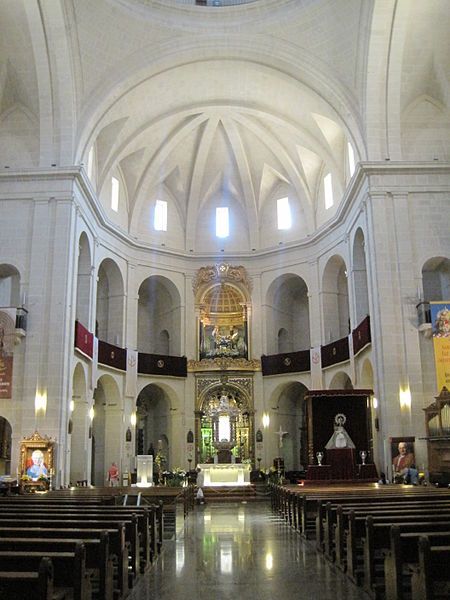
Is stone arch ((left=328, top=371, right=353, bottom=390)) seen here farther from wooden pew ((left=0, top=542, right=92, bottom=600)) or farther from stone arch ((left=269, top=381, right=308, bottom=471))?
wooden pew ((left=0, top=542, right=92, bottom=600))

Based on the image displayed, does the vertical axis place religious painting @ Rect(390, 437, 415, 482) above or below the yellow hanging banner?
below

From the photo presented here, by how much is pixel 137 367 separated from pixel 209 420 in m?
5.13

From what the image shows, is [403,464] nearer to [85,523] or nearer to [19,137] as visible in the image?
[85,523]

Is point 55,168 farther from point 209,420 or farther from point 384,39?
point 209,420

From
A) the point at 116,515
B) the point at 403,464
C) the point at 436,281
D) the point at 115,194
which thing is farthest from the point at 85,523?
the point at 115,194

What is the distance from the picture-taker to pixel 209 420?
113 ft

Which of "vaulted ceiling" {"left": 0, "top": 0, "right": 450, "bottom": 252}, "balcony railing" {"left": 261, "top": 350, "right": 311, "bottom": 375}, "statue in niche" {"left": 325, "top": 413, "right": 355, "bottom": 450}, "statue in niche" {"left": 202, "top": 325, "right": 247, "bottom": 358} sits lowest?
"statue in niche" {"left": 325, "top": 413, "right": 355, "bottom": 450}

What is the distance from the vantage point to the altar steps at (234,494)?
84.8 feet

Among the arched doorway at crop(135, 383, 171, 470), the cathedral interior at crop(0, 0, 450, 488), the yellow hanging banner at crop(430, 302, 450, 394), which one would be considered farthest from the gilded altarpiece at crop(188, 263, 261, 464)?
the yellow hanging banner at crop(430, 302, 450, 394)

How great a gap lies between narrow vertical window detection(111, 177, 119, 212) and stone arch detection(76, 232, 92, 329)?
485 cm

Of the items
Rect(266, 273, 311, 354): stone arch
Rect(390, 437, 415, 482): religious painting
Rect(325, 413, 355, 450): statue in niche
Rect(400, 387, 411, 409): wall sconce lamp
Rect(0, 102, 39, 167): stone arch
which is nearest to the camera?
Rect(390, 437, 415, 482): religious painting

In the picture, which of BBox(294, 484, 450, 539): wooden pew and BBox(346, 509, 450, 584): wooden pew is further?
BBox(294, 484, 450, 539): wooden pew

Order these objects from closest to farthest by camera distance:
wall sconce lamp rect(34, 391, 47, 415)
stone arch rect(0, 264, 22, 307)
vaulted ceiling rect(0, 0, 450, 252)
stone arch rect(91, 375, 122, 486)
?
1. wall sconce lamp rect(34, 391, 47, 415)
2. vaulted ceiling rect(0, 0, 450, 252)
3. stone arch rect(0, 264, 22, 307)
4. stone arch rect(91, 375, 122, 486)

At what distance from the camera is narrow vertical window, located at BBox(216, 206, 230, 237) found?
3678cm
